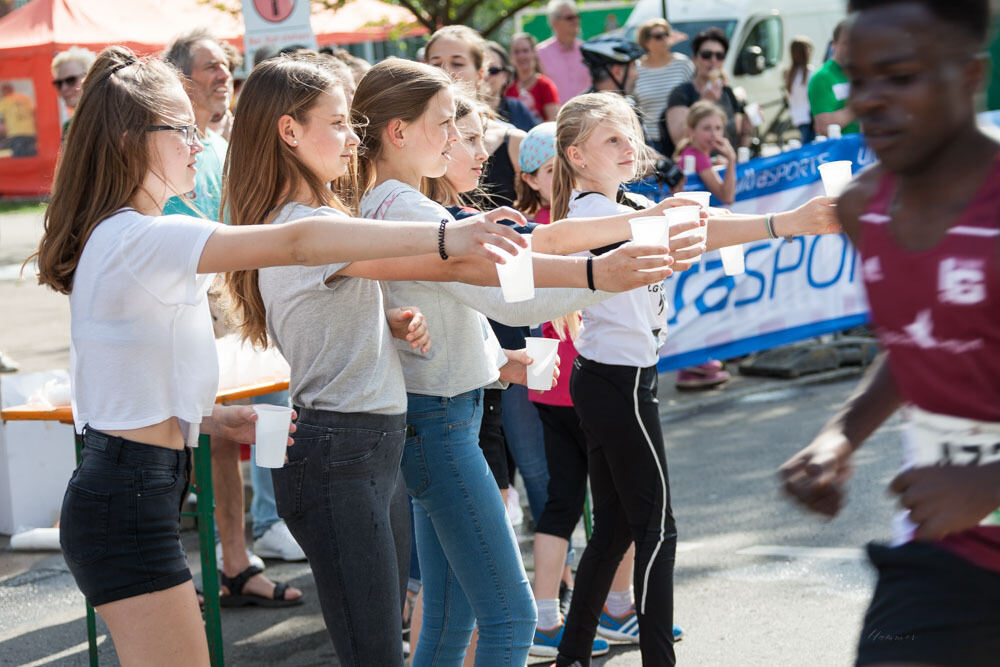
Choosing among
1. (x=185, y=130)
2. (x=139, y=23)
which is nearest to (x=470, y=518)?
(x=185, y=130)

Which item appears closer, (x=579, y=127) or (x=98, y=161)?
(x=98, y=161)

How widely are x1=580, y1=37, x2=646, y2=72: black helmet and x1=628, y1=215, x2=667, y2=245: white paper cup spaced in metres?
6.56

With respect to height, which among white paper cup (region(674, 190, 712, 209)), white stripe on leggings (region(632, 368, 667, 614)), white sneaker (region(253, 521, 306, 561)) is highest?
white paper cup (region(674, 190, 712, 209))

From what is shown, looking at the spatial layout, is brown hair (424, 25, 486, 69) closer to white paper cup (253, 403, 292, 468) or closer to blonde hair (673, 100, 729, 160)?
blonde hair (673, 100, 729, 160)

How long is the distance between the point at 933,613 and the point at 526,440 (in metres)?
3.34

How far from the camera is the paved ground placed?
4754 mm

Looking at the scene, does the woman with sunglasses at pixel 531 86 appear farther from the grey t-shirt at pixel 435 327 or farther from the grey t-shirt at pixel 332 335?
the grey t-shirt at pixel 332 335

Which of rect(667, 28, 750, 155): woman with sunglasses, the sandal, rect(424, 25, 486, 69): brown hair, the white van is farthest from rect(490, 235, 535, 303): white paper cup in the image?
the white van

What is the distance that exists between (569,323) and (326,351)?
4.40ft

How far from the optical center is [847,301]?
921cm

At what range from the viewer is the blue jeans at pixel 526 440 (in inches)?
213

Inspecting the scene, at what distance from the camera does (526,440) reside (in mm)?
5430

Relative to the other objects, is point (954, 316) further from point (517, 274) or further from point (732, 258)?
point (732, 258)

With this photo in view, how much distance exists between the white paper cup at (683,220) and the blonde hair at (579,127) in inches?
39.4
